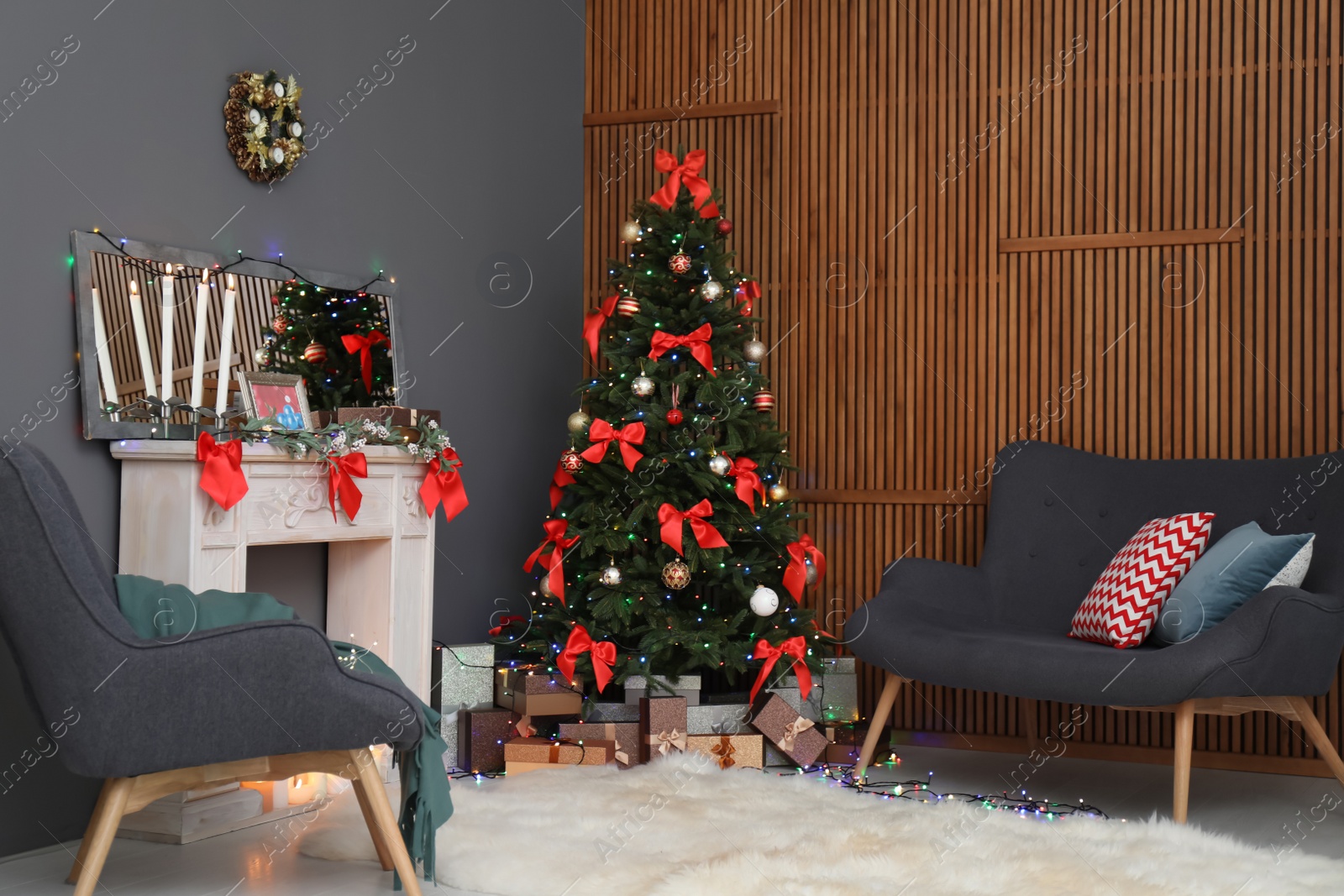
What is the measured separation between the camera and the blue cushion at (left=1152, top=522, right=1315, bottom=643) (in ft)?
11.7

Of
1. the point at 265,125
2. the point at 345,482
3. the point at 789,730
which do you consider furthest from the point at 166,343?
the point at 789,730

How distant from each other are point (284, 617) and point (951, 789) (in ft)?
6.92

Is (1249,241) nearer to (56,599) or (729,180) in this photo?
(729,180)

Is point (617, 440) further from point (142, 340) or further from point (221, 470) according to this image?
point (142, 340)

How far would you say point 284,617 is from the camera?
9.55 feet

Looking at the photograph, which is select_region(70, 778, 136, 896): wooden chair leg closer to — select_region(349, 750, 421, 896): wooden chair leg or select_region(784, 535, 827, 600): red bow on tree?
select_region(349, 750, 421, 896): wooden chair leg

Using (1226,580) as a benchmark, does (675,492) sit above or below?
above

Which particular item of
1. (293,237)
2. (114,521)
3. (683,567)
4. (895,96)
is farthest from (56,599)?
(895,96)

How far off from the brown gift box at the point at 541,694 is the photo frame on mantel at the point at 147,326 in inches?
51.2

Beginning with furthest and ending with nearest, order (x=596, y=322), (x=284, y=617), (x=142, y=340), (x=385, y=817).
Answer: (x=596, y=322) < (x=142, y=340) < (x=284, y=617) < (x=385, y=817)

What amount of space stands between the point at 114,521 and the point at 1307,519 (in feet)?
11.4

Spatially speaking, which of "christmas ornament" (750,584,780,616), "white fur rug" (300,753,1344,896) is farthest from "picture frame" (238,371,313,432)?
"christmas ornament" (750,584,780,616)

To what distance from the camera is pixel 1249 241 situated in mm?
4438

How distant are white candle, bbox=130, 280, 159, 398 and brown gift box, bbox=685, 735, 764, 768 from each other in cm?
200
